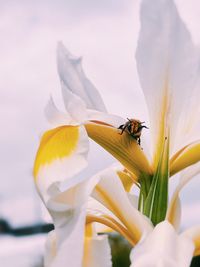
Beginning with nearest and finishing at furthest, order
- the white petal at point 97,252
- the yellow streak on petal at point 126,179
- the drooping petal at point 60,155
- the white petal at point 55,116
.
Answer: the drooping petal at point 60,155 < the white petal at point 97,252 < the white petal at point 55,116 < the yellow streak on petal at point 126,179

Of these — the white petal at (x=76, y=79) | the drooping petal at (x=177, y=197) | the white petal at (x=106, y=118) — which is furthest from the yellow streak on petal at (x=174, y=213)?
the white petal at (x=76, y=79)

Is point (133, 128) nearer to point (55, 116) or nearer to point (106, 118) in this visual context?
point (106, 118)

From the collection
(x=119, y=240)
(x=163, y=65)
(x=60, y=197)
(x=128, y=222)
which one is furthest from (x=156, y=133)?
(x=119, y=240)

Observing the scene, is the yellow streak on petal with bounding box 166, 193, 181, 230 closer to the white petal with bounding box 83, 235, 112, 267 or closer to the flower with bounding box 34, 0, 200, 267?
the flower with bounding box 34, 0, 200, 267

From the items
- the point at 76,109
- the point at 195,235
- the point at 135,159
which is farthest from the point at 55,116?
the point at 195,235

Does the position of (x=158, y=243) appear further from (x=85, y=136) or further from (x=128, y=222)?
(x=85, y=136)

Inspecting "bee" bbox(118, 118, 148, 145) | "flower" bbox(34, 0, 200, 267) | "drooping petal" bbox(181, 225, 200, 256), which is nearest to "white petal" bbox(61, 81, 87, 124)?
"flower" bbox(34, 0, 200, 267)

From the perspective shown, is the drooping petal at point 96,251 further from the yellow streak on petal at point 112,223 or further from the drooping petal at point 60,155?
the drooping petal at point 60,155

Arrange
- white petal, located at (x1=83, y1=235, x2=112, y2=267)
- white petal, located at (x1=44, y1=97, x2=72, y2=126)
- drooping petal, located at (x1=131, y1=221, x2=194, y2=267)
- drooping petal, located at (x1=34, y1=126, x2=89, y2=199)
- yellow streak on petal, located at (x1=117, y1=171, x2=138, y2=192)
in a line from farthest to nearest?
yellow streak on petal, located at (x1=117, y1=171, x2=138, y2=192) → white petal, located at (x1=44, y1=97, x2=72, y2=126) → white petal, located at (x1=83, y1=235, x2=112, y2=267) → drooping petal, located at (x1=34, y1=126, x2=89, y2=199) → drooping petal, located at (x1=131, y1=221, x2=194, y2=267)
